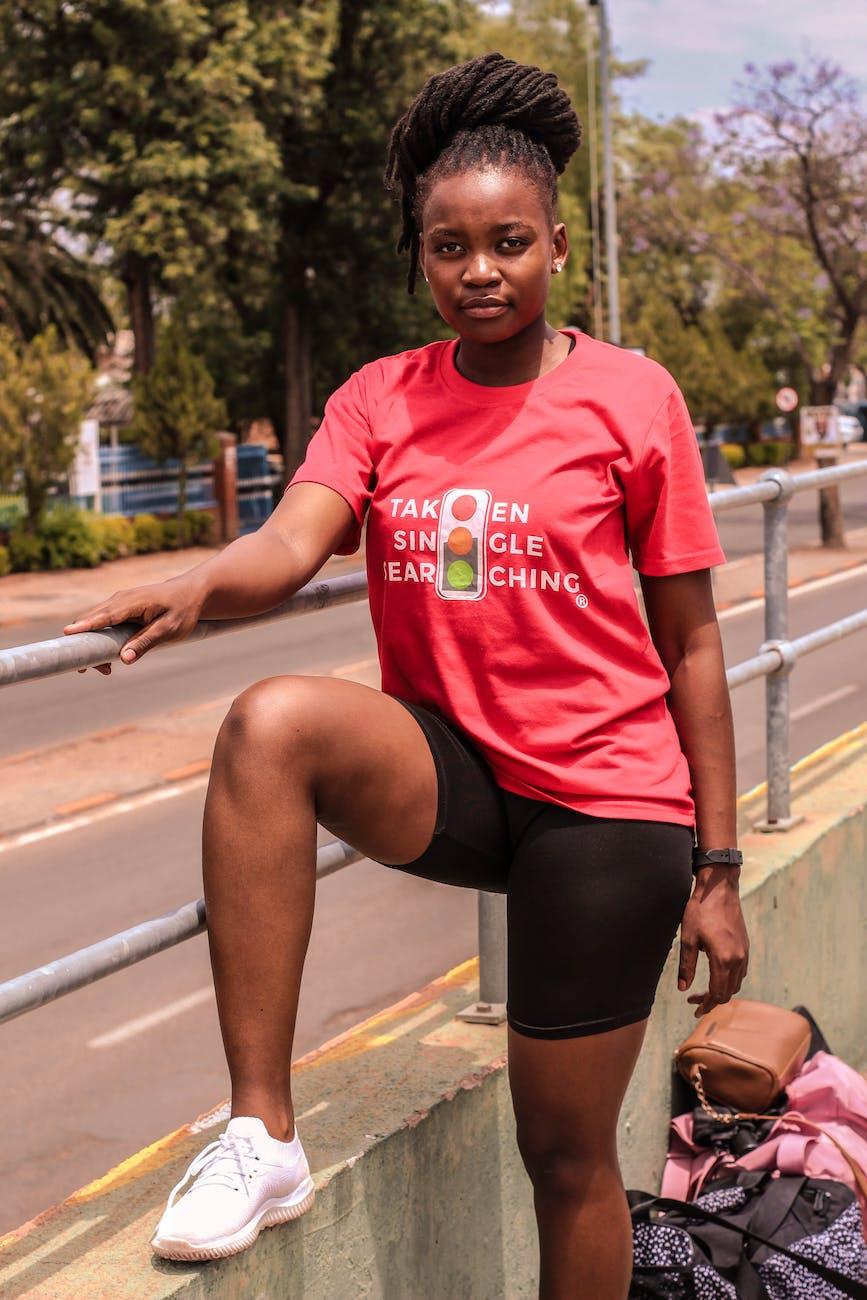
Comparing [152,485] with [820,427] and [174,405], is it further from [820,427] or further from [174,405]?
[820,427]

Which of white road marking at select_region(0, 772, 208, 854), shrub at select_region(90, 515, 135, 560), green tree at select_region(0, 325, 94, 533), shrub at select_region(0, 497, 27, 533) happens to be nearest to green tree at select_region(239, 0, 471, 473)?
shrub at select_region(90, 515, 135, 560)

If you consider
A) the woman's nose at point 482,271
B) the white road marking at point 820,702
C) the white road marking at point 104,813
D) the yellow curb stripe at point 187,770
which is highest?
the woman's nose at point 482,271

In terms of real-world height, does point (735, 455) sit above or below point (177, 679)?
above

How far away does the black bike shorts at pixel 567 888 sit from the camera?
2.00 metres

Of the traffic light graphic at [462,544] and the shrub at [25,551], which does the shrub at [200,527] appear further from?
the traffic light graphic at [462,544]

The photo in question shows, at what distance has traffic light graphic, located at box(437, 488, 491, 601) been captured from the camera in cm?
201

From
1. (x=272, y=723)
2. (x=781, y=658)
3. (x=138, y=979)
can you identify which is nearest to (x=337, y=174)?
(x=138, y=979)

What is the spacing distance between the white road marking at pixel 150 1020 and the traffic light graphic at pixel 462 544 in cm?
422

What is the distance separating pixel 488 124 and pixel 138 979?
494 cm

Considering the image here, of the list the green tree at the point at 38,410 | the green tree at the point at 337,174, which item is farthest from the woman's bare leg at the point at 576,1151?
the green tree at the point at 337,174

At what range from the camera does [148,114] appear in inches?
982

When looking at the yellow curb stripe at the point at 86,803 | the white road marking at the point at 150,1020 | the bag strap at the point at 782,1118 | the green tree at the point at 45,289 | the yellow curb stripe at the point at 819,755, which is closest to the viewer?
the bag strap at the point at 782,1118

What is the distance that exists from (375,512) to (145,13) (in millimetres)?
24011

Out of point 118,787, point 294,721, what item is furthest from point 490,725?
point 118,787
